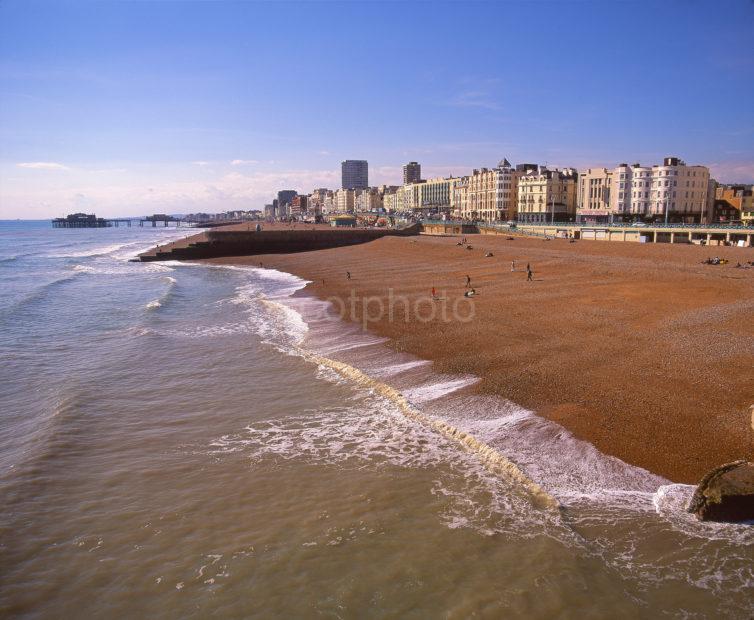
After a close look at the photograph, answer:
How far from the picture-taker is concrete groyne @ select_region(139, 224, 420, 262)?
206 ft

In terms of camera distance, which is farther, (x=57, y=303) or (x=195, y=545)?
(x=57, y=303)

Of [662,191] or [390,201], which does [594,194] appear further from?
[390,201]

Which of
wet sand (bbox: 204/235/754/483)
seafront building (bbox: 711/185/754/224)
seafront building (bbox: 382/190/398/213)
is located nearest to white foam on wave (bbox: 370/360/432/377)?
wet sand (bbox: 204/235/754/483)

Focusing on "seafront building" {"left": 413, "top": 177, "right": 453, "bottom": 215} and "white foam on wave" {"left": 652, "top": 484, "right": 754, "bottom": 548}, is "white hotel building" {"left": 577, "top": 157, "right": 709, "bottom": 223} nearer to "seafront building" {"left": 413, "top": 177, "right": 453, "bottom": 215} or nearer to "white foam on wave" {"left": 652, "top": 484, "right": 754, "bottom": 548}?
"seafront building" {"left": 413, "top": 177, "right": 453, "bottom": 215}

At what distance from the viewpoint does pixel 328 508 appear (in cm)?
816

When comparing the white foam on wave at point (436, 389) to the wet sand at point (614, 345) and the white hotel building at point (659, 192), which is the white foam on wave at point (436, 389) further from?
the white hotel building at point (659, 192)

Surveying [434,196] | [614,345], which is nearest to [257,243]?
[614,345]

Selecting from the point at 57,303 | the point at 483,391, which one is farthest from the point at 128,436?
the point at 57,303

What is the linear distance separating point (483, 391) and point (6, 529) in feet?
31.3

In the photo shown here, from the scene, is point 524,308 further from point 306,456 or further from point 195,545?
point 195,545

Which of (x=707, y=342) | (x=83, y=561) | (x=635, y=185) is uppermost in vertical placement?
(x=635, y=185)

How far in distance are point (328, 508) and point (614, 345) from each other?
419 inches

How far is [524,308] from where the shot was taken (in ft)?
69.9

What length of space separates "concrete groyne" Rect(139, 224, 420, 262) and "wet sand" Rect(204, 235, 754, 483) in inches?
1374
